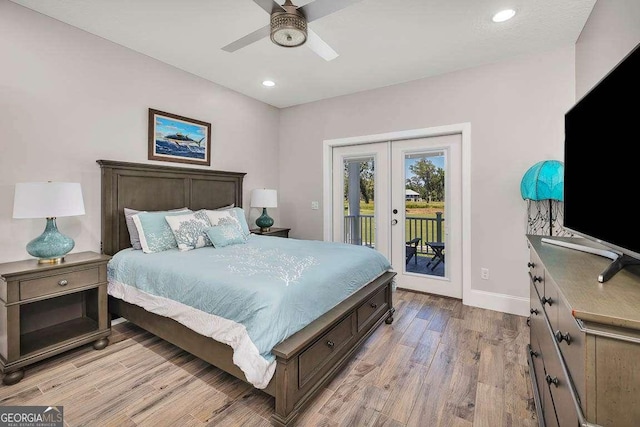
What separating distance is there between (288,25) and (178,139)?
2.23 m

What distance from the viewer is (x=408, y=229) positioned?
390 cm

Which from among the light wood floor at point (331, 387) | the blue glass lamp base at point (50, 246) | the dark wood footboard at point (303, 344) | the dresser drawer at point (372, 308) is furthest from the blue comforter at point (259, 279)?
the light wood floor at point (331, 387)

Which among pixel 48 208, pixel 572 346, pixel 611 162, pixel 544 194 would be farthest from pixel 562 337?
pixel 48 208

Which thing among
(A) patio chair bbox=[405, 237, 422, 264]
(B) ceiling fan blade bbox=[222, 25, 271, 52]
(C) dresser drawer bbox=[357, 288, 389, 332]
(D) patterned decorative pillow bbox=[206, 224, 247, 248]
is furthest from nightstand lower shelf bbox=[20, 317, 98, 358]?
(A) patio chair bbox=[405, 237, 422, 264]

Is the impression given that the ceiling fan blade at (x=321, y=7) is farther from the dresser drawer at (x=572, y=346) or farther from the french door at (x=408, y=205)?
the french door at (x=408, y=205)

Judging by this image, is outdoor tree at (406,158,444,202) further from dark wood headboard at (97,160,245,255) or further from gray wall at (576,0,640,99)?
dark wood headboard at (97,160,245,255)

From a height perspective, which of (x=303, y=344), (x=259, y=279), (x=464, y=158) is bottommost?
(x=303, y=344)

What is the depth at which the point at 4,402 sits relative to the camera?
179 cm

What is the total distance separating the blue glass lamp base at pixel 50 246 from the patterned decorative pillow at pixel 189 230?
77 centimetres

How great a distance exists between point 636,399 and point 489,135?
3029mm

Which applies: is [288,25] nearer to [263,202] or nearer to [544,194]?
[544,194]

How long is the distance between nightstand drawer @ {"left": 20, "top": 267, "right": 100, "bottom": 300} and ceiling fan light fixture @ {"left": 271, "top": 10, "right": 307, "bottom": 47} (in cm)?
230

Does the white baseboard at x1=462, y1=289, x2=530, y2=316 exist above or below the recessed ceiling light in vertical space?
below

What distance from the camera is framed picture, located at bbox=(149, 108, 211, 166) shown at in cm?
320
